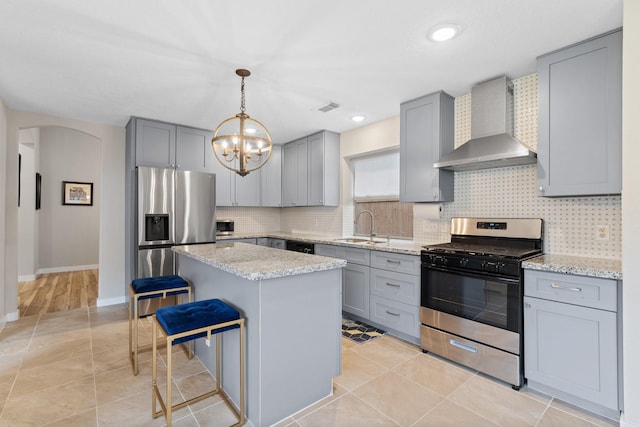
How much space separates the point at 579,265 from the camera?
2.01m

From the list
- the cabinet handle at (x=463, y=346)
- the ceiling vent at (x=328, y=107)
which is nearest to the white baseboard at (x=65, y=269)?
the ceiling vent at (x=328, y=107)

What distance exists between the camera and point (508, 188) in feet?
9.28

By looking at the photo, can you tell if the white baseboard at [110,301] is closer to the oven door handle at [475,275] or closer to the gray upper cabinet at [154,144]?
the gray upper cabinet at [154,144]

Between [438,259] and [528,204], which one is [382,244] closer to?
[438,259]

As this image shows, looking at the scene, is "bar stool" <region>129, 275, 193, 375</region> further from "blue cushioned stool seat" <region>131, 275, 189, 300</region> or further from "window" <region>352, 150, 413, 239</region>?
"window" <region>352, 150, 413, 239</region>

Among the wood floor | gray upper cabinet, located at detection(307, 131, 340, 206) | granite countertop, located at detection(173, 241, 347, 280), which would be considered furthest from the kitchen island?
the wood floor

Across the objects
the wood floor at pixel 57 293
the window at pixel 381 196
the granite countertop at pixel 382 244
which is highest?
the window at pixel 381 196

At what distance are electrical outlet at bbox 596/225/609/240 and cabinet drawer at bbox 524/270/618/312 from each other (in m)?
0.59

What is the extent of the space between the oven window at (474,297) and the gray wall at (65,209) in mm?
6642

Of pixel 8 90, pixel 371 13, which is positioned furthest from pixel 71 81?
pixel 371 13

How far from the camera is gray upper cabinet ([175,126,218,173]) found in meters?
4.26

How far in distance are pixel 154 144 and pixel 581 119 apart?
433 centimetres

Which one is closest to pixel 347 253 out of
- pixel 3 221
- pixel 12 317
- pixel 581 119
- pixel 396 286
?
pixel 396 286

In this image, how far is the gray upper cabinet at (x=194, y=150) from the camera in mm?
4257
